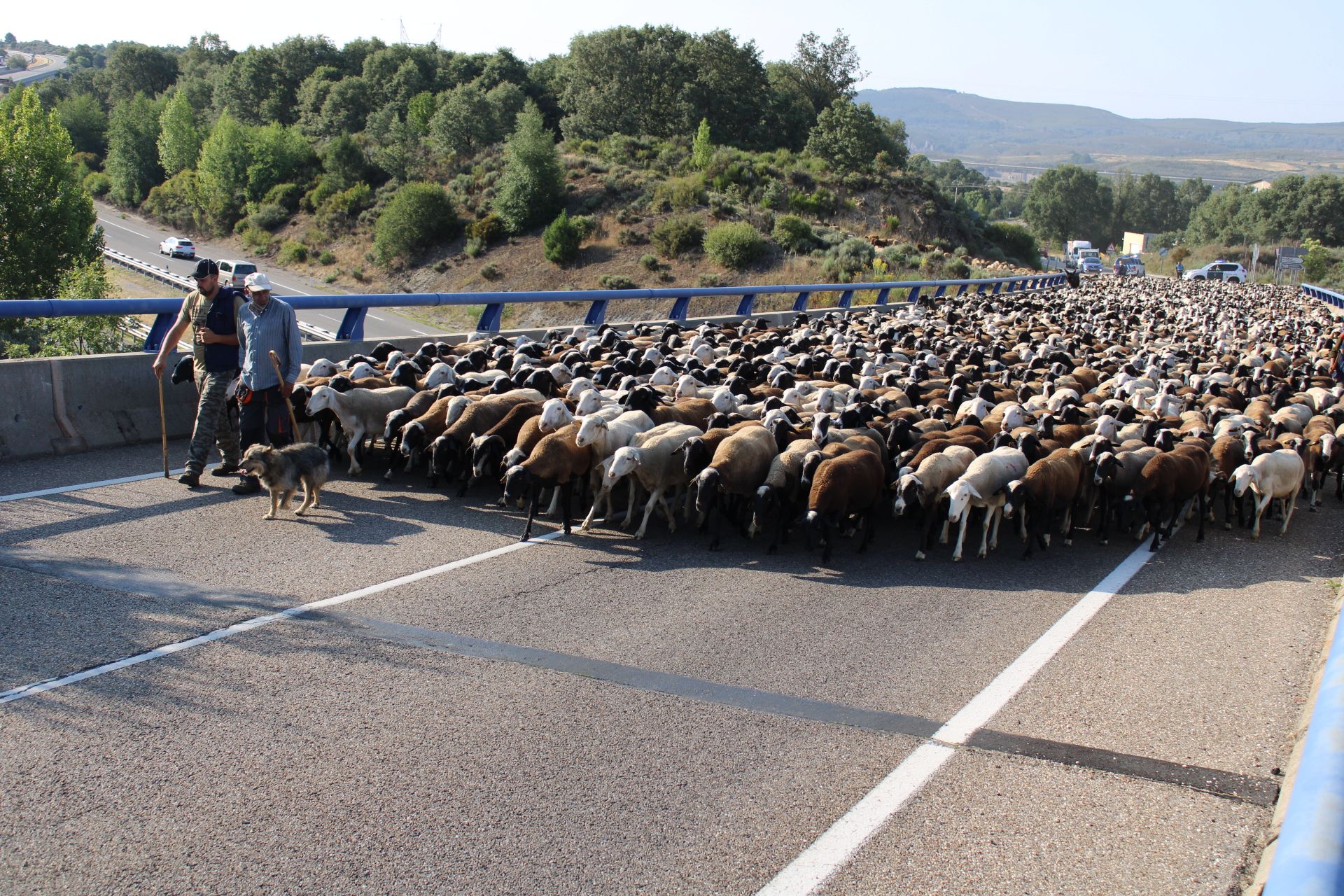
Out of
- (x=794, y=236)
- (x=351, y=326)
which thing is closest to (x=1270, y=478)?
(x=351, y=326)

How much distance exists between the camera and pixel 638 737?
516cm

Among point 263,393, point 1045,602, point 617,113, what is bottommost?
point 1045,602

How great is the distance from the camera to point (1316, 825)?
1846mm

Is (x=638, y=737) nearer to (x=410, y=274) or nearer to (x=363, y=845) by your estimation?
(x=363, y=845)

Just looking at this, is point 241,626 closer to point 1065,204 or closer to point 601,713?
point 601,713

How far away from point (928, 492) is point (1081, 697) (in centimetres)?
357

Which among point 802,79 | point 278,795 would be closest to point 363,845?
point 278,795

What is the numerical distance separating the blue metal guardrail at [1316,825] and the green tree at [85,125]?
15189cm

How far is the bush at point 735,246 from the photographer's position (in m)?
68.0

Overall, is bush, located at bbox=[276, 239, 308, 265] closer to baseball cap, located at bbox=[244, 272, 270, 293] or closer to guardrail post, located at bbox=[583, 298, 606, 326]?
guardrail post, located at bbox=[583, 298, 606, 326]

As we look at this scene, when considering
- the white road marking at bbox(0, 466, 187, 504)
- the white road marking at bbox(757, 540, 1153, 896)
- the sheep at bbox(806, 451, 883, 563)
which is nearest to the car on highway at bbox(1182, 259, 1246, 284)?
the sheep at bbox(806, 451, 883, 563)

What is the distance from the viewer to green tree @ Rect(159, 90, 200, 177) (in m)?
110

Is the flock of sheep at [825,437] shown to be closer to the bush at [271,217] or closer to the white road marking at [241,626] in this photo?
the white road marking at [241,626]

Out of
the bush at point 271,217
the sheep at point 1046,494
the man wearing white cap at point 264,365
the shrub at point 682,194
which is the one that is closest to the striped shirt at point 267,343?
the man wearing white cap at point 264,365
